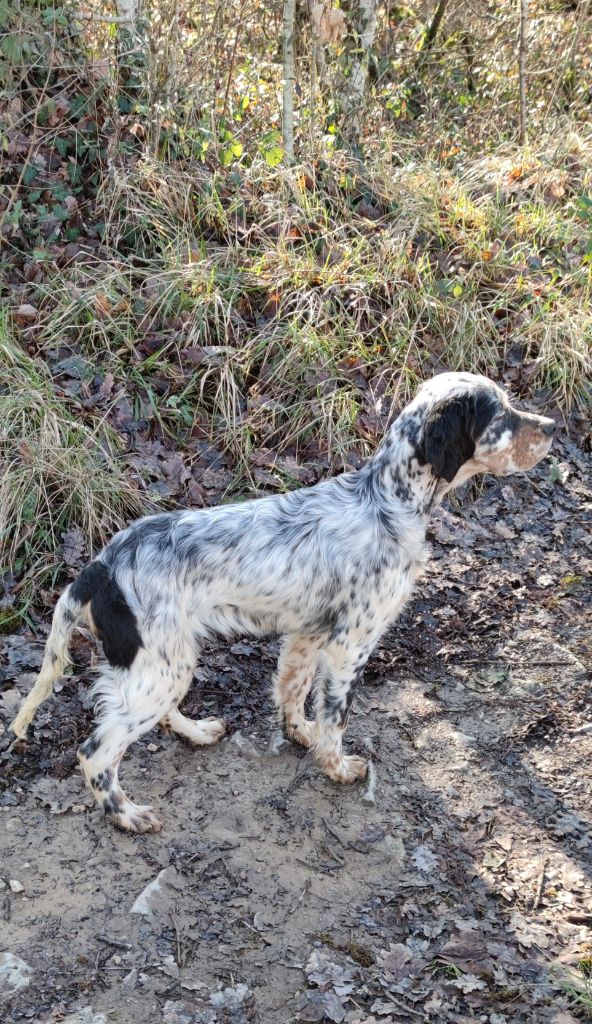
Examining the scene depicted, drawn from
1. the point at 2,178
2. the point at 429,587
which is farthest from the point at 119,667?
the point at 2,178

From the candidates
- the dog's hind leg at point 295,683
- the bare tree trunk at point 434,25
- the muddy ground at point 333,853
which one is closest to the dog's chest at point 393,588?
the dog's hind leg at point 295,683

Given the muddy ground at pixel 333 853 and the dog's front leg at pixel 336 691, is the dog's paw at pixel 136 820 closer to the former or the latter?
the muddy ground at pixel 333 853

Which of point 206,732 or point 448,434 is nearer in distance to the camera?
point 448,434

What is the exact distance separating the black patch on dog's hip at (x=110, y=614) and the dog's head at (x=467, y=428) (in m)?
1.35

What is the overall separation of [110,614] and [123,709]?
1.27 feet

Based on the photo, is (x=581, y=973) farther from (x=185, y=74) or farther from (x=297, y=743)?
(x=185, y=74)

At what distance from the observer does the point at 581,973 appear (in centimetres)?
317

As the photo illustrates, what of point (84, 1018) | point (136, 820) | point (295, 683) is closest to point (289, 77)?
point (295, 683)

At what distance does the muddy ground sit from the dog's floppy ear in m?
1.39

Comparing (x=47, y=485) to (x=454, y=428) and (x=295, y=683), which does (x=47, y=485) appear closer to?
(x=295, y=683)

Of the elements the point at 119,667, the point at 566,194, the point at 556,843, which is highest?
the point at 566,194

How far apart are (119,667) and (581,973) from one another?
1995 mm

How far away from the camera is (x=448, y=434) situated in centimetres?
365

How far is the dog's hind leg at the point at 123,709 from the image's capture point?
3.48 m
